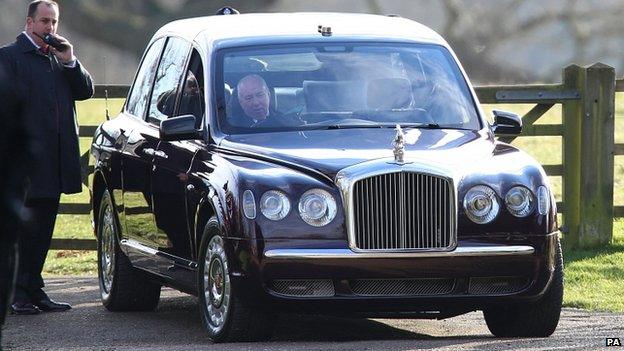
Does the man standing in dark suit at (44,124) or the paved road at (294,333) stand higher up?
the man standing in dark suit at (44,124)

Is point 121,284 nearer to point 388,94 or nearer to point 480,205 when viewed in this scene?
point 388,94

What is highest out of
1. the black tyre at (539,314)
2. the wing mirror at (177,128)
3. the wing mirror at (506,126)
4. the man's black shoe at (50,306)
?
the wing mirror at (177,128)

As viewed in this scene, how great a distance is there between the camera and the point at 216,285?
898cm

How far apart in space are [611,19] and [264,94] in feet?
51.3

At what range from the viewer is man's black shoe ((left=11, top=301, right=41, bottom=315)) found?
1110 centimetres

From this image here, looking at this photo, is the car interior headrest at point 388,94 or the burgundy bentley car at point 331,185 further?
the car interior headrest at point 388,94

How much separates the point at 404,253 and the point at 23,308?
3530 millimetres

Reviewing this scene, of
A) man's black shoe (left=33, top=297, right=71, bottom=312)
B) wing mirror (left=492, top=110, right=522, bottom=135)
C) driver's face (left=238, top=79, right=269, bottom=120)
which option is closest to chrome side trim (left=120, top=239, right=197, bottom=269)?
man's black shoe (left=33, top=297, right=71, bottom=312)

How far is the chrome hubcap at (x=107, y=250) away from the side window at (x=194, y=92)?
145 centimetres

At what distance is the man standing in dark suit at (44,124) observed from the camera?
36.2 ft

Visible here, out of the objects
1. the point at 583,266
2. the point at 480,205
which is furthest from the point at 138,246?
the point at 583,266

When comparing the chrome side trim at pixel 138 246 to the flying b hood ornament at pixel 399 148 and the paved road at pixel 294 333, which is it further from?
the flying b hood ornament at pixel 399 148

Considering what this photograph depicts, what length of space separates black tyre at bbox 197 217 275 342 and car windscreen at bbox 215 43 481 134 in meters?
0.81

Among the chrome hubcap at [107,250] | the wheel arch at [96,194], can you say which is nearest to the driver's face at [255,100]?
the chrome hubcap at [107,250]
